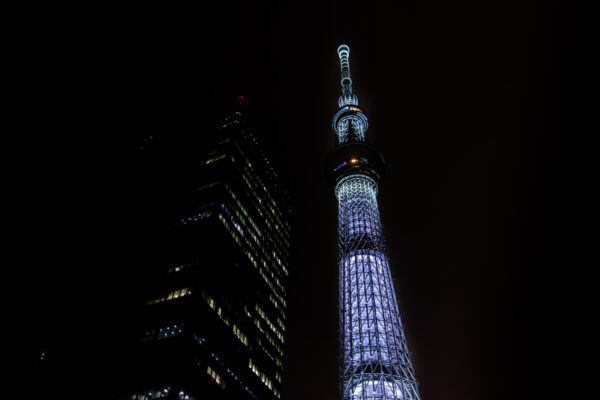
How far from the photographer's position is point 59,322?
35938 millimetres

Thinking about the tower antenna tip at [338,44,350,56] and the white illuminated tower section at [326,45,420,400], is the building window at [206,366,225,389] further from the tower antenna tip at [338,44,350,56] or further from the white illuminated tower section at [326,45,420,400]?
the tower antenna tip at [338,44,350,56]

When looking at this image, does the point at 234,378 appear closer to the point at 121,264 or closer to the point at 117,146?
the point at 121,264

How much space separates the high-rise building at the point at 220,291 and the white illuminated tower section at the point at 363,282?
38.2 feet

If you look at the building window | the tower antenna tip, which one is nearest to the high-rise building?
the building window

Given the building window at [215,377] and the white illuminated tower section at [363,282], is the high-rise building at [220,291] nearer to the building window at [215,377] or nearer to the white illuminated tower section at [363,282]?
the building window at [215,377]

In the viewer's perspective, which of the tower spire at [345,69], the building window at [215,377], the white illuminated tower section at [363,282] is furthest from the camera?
the tower spire at [345,69]

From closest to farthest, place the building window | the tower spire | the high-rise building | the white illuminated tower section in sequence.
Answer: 1. the high-rise building
2. the building window
3. the white illuminated tower section
4. the tower spire

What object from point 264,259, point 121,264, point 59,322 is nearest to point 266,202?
point 264,259

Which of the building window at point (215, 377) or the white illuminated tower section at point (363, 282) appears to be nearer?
the building window at point (215, 377)

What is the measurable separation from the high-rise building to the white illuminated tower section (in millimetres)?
11641

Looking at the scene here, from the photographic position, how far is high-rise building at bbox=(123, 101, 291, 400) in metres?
46.8

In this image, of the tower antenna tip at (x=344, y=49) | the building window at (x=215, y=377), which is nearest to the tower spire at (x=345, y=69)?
the tower antenna tip at (x=344, y=49)

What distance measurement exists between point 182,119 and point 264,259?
1280 inches

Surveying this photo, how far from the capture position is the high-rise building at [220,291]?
46844 mm
